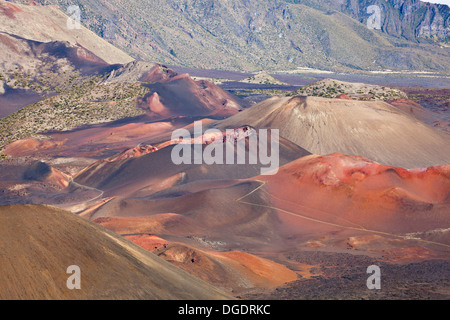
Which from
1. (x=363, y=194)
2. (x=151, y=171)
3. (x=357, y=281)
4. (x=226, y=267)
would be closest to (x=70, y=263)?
(x=226, y=267)

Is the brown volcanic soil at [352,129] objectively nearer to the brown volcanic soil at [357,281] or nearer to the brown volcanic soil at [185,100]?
the brown volcanic soil at [185,100]

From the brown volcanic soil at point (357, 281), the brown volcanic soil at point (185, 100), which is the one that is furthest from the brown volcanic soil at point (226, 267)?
the brown volcanic soil at point (185, 100)

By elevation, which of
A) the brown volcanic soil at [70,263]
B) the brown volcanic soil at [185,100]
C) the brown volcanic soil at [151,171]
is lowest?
the brown volcanic soil at [151,171]

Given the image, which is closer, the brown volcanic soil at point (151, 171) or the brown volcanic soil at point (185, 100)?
the brown volcanic soil at point (151, 171)

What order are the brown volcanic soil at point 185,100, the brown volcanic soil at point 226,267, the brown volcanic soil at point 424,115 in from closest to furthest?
the brown volcanic soil at point 226,267 → the brown volcanic soil at point 424,115 → the brown volcanic soil at point 185,100

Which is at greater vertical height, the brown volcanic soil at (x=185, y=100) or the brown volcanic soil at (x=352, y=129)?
the brown volcanic soil at (x=185, y=100)

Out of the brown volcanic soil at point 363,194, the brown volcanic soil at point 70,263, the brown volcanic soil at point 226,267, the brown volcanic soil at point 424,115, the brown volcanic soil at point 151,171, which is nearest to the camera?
the brown volcanic soil at point 70,263

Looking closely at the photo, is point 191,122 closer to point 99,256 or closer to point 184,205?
point 184,205
